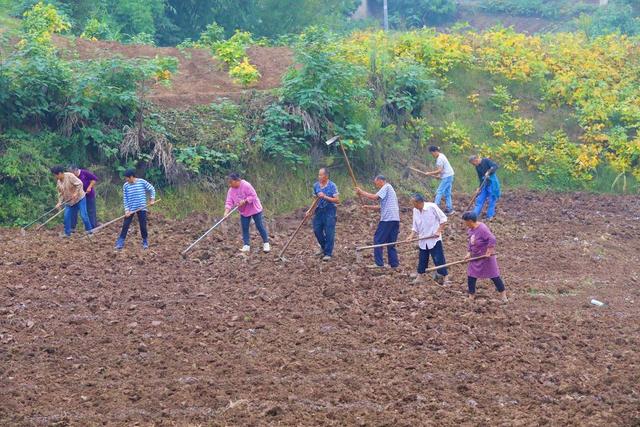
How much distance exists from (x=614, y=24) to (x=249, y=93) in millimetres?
22768

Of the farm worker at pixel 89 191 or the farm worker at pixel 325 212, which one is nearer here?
the farm worker at pixel 325 212

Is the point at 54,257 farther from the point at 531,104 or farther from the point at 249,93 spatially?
the point at 531,104

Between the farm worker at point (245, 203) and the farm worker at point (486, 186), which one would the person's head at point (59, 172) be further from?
the farm worker at point (486, 186)

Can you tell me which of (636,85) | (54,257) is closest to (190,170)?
(54,257)

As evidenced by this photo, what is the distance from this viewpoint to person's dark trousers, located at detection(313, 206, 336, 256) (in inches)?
614

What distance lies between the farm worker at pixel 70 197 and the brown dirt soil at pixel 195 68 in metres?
4.29

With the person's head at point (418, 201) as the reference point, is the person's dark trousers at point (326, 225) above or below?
below

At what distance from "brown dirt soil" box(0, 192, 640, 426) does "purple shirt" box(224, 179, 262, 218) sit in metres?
0.75

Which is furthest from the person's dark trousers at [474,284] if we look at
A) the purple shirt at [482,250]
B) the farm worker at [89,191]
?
the farm worker at [89,191]

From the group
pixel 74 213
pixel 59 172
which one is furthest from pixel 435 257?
pixel 59 172

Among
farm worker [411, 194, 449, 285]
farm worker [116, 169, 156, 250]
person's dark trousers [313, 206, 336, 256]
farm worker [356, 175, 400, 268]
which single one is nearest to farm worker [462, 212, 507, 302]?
farm worker [411, 194, 449, 285]

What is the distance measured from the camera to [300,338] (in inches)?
460

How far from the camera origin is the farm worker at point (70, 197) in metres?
Result: 17.2

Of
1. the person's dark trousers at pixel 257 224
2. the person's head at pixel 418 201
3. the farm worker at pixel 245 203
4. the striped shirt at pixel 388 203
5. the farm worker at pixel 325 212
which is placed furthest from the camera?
the person's dark trousers at pixel 257 224
